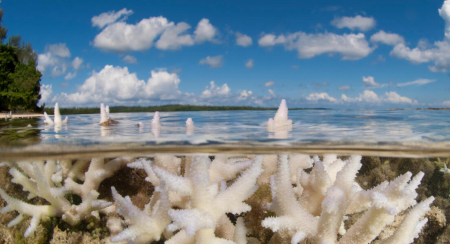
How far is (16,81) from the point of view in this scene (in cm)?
3138

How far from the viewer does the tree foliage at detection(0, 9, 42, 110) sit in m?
30.7

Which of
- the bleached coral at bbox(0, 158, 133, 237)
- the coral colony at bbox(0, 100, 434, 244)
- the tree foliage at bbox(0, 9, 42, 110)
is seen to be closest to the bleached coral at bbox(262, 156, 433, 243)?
the coral colony at bbox(0, 100, 434, 244)

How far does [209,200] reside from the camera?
8.16 ft

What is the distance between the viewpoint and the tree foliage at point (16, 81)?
30.7 meters

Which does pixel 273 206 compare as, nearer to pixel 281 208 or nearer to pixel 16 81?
pixel 281 208

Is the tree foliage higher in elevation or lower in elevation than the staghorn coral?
higher

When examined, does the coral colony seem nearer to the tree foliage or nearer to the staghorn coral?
the staghorn coral

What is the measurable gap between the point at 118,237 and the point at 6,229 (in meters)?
2.67

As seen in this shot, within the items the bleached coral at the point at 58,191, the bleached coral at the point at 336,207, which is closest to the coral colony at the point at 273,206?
the bleached coral at the point at 336,207

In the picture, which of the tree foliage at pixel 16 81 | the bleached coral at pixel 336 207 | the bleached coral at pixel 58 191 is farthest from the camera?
the tree foliage at pixel 16 81

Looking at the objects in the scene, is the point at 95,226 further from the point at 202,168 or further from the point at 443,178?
the point at 443,178

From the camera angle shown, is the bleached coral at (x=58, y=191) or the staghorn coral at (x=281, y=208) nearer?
the staghorn coral at (x=281, y=208)

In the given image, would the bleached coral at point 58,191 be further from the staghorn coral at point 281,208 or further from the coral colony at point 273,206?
the staghorn coral at point 281,208

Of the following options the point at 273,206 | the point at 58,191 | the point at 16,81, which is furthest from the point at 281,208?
the point at 16,81
